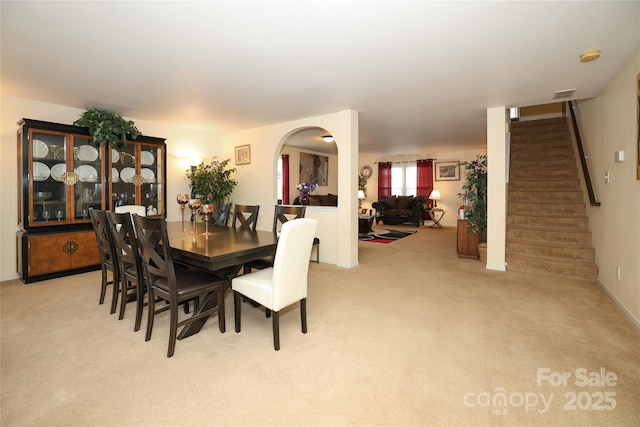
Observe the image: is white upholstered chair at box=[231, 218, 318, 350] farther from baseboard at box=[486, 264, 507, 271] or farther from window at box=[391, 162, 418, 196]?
window at box=[391, 162, 418, 196]

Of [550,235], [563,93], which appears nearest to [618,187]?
[563,93]

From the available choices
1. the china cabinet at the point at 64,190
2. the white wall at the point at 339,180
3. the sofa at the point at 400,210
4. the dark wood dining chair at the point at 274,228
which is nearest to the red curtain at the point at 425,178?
the sofa at the point at 400,210

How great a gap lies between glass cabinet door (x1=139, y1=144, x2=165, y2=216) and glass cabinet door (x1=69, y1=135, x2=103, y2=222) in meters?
0.58

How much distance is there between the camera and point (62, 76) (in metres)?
3.24

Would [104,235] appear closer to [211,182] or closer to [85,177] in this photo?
[85,177]

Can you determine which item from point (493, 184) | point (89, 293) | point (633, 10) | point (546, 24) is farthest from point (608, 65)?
point (89, 293)

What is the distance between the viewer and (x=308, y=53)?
2717 mm

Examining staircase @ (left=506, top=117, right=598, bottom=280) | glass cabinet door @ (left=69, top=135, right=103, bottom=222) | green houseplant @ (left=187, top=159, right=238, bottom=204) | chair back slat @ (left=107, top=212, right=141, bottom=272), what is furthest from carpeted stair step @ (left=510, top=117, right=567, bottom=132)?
glass cabinet door @ (left=69, top=135, right=103, bottom=222)

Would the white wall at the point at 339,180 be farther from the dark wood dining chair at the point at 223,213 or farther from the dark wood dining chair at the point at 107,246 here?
the dark wood dining chair at the point at 107,246

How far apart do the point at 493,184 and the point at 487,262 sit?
1148mm

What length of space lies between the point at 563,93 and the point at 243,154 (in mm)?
5039

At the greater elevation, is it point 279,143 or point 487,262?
point 279,143

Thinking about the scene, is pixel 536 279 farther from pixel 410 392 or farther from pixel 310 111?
pixel 310 111

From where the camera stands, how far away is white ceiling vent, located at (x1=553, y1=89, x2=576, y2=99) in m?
3.68
